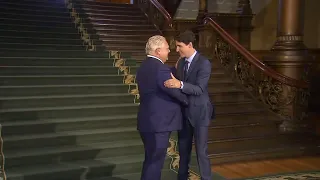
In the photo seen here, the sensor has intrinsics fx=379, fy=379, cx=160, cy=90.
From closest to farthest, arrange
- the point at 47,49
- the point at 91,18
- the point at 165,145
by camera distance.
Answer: the point at 165,145 < the point at 47,49 < the point at 91,18

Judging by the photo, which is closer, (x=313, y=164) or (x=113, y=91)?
(x=313, y=164)

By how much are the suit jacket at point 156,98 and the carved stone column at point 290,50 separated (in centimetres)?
373

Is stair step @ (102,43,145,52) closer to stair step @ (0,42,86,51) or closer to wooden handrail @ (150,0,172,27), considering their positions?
stair step @ (0,42,86,51)

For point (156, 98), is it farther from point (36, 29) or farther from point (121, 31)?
point (121, 31)

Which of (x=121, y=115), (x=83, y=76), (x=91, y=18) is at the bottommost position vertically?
(x=121, y=115)

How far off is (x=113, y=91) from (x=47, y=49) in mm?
1798

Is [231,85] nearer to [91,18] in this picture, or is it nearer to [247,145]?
[247,145]

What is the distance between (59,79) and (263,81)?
3.39 metres

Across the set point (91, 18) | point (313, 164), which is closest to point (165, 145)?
point (313, 164)

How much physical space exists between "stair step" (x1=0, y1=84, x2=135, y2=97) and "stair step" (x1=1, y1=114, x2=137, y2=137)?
67cm

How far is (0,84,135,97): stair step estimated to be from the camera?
5375 millimetres

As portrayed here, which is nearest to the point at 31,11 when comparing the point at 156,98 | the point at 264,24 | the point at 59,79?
the point at 59,79

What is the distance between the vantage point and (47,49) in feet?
22.9

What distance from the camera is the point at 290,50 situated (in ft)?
21.2
